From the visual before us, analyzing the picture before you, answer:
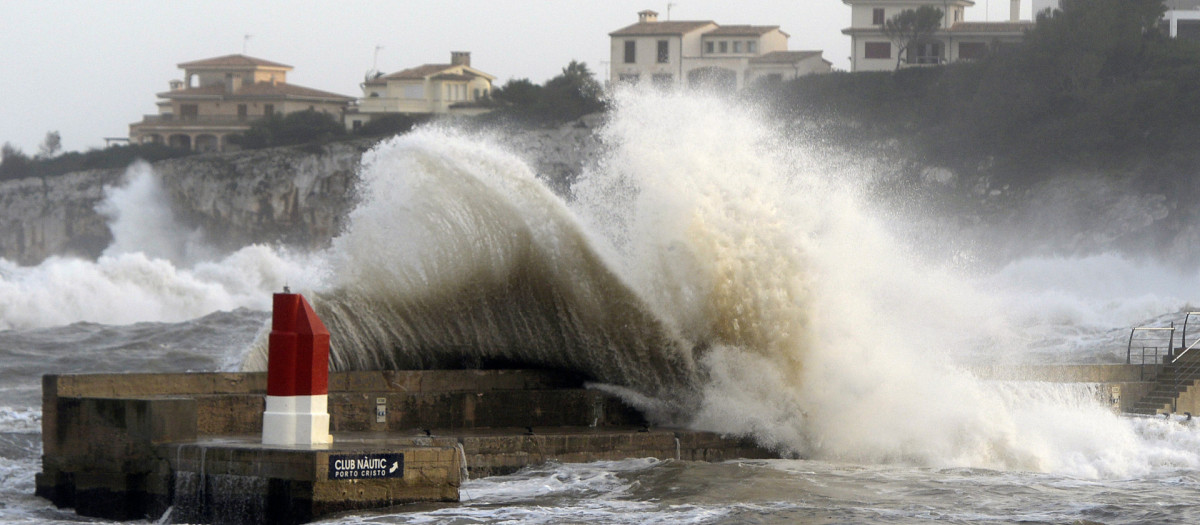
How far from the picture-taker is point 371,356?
16281 mm

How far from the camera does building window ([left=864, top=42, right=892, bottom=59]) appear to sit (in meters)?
79.8

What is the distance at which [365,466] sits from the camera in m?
11.0

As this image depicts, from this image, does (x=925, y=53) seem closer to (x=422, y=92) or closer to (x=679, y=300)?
(x=422, y=92)

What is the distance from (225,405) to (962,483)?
20.9 feet

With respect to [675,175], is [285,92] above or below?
above

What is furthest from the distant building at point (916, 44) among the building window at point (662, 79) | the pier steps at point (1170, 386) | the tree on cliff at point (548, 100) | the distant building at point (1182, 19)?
the pier steps at point (1170, 386)

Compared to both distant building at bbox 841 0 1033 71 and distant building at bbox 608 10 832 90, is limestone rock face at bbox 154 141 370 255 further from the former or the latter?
Result: distant building at bbox 841 0 1033 71

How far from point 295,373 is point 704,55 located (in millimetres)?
73095

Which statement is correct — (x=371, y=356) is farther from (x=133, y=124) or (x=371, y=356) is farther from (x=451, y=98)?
(x=133, y=124)

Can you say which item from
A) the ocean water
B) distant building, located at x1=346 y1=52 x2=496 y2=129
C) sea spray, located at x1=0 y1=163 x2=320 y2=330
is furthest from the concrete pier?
distant building, located at x1=346 y1=52 x2=496 y2=129

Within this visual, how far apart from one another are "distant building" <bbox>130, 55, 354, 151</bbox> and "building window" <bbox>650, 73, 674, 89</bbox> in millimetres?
22370

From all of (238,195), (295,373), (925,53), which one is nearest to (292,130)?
(238,195)

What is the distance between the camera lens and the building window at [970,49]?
7788 cm

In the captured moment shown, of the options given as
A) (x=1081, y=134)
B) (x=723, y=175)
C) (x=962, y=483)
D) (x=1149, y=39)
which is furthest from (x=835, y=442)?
(x=1149, y=39)
